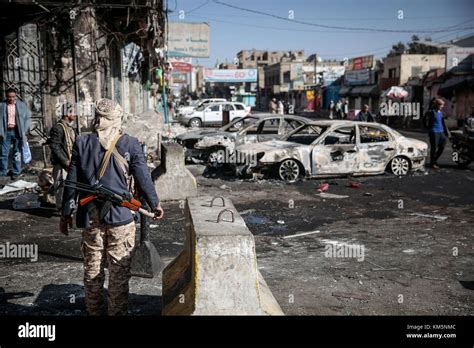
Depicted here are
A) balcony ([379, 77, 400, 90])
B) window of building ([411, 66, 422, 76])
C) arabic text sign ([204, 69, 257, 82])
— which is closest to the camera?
Result: balcony ([379, 77, 400, 90])

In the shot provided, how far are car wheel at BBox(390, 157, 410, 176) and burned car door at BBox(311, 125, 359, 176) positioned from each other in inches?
45.9

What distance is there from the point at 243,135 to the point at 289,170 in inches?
101

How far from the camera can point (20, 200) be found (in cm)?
902

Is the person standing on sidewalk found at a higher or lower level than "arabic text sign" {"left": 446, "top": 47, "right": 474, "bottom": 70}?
lower

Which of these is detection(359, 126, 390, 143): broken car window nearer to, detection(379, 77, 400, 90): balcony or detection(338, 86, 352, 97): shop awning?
detection(379, 77, 400, 90): balcony

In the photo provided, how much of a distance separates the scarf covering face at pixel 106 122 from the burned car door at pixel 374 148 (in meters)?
9.04

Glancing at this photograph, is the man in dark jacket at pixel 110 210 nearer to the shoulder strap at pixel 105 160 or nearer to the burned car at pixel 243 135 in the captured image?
the shoulder strap at pixel 105 160

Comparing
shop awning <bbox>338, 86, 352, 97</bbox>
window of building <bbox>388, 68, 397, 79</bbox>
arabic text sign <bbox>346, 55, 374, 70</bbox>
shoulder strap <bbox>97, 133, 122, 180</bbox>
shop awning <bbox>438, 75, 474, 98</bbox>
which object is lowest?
shoulder strap <bbox>97, 133, 122, 180</bbox>

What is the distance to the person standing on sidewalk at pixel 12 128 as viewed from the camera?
434 inches

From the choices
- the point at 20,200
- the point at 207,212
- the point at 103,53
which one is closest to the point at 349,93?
the point at 103,53

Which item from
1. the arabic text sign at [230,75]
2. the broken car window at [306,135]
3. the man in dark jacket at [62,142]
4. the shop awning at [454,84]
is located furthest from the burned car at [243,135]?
the arabic text sign at [230,75]

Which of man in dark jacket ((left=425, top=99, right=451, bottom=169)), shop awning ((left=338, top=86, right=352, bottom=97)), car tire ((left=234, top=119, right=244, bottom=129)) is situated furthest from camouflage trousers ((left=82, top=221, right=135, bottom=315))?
shop awning ((left=338, top=86, right=352, bottom=97))

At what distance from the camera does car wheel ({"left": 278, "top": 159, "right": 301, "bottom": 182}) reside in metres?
11.7

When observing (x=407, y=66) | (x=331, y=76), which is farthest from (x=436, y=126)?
(x=331, y=76)
